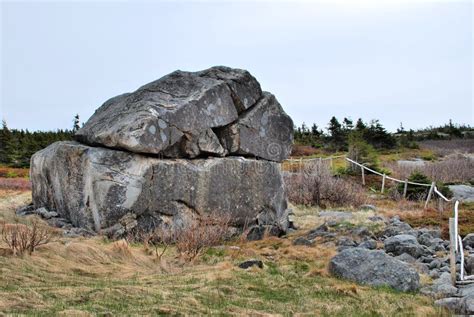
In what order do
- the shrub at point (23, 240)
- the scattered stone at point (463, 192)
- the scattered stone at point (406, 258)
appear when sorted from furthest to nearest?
the scattered stone at point (463, 192), the scattered stone at point (406, 258), the shrub at point (23, 240)

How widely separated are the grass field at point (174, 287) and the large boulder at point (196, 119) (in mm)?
3095

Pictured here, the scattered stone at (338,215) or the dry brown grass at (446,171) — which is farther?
the dry brown grass at (446,171)

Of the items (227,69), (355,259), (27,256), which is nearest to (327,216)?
(227,69)

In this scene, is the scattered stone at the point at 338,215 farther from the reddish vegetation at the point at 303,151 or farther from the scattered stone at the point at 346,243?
the reddish vegetation at the point at 303,151

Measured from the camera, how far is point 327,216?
17.1 m

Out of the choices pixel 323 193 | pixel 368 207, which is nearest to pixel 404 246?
pixel 368 207

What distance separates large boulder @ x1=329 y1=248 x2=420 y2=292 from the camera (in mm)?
8617

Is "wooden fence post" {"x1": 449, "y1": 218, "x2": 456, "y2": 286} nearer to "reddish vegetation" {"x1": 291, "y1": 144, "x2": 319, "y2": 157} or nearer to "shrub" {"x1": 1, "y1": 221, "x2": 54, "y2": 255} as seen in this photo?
"shrub" {"x1": 1, "y1": 221, "x2": 54, "y2": 255}

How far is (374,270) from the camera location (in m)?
8.93

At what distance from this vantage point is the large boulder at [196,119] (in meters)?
13.0

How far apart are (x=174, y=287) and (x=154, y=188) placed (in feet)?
17.5

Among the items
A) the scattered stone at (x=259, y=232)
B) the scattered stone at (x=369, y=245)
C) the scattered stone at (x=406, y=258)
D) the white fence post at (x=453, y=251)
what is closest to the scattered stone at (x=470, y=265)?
the scattered stone at (x=406, y=258)

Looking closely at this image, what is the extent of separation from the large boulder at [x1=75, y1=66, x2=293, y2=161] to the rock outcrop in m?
0.02

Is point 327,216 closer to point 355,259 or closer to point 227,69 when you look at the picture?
point 227,69
